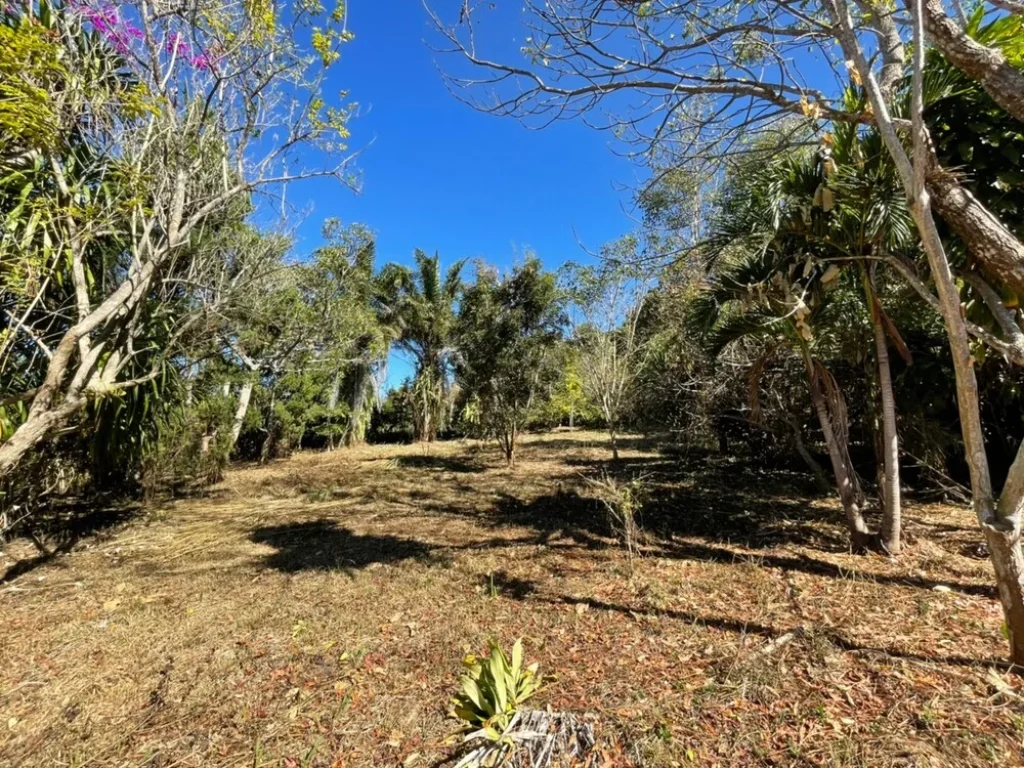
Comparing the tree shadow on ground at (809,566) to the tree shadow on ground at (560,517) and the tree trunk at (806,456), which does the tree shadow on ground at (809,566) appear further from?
the tree trunk at (806,456)

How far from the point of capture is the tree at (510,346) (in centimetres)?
1131

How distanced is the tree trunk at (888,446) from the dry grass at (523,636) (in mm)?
208

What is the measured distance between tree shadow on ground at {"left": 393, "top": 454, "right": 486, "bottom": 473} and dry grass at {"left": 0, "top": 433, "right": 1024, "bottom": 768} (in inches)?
185

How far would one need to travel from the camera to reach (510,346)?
11336mm

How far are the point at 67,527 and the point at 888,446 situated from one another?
30.2ft

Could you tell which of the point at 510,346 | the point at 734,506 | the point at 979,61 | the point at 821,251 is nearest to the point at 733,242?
the point at 821,251

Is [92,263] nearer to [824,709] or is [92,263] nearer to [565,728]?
[565,728]

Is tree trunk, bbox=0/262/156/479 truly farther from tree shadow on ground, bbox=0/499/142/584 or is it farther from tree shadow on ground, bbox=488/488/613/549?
tree shadow on ground, bbox=488/488/613/549

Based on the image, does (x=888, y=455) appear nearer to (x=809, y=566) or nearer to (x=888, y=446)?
(x=888, y=446)

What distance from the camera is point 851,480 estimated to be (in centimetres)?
429

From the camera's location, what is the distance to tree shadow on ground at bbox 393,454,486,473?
35.3 feet

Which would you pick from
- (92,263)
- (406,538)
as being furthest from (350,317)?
(406,538)

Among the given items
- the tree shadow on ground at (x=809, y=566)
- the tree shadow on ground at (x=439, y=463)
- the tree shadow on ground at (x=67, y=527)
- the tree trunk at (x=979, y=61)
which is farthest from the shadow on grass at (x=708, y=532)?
the tree shadow on ground at (x=67, y=527)

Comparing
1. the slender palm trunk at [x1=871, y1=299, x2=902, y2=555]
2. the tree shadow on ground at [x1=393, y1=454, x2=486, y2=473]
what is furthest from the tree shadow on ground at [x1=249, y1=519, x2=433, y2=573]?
the tree shadow on ground at [x1=393, y1=454, x2=486, y2=473]
